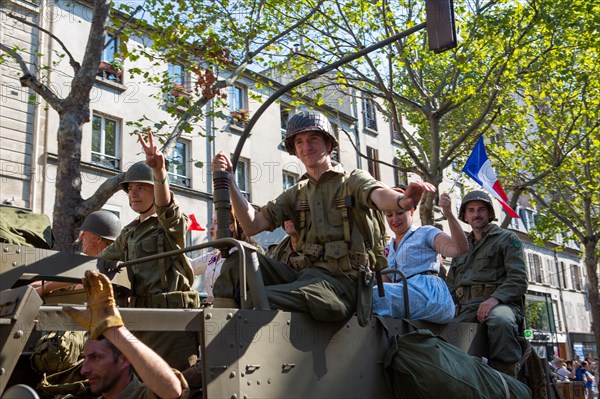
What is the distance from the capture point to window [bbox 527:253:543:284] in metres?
48.0

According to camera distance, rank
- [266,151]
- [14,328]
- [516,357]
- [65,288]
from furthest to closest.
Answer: [266,151] < [516,357] < [65,288] < [14,328]

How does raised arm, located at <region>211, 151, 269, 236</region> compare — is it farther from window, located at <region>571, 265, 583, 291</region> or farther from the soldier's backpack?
window, located at <region>571, 265, 583, 291</region>

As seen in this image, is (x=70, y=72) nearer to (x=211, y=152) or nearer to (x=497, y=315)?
(x=211, y=152)

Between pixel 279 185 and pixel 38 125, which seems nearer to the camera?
pixel 38 125

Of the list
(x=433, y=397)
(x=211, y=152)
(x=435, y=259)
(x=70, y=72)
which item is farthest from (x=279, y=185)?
(x=433, y=397)

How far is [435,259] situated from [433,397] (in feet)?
6.97

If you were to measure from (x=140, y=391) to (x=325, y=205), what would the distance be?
6.09ft

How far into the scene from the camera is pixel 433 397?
4461 millimetres

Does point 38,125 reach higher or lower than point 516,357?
higher

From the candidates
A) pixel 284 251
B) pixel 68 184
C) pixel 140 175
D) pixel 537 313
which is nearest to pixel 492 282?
pixel 284 251

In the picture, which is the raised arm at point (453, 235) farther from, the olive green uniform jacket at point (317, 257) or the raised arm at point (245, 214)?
the raised arm at point (245, 214)

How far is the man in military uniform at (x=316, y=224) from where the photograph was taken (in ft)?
14.2

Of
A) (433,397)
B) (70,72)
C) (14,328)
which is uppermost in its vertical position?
(70,72)

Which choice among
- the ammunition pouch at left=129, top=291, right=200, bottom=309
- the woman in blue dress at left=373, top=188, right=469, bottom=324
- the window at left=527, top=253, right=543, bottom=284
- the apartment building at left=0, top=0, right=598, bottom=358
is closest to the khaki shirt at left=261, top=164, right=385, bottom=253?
the woman in blue dress at left=373, top=188, right=469, bottom=324
